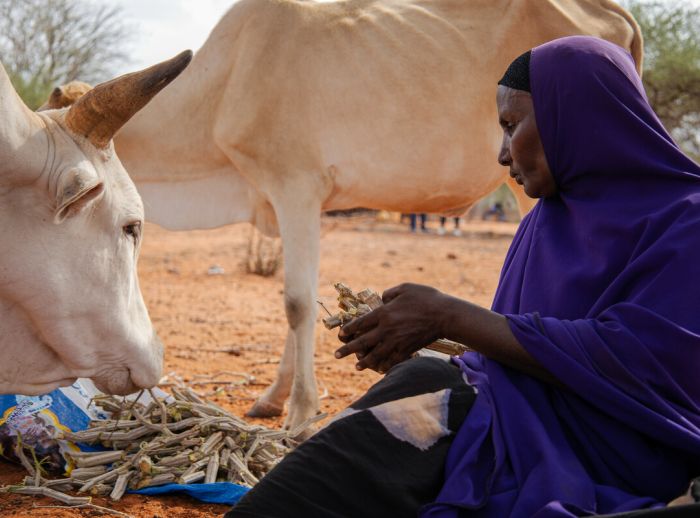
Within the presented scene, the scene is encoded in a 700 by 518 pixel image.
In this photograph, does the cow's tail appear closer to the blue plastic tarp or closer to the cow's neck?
the cow's neck

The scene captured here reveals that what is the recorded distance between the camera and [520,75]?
2.42m

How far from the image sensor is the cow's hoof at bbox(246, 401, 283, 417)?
16.1 feet

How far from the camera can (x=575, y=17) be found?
18.1ft

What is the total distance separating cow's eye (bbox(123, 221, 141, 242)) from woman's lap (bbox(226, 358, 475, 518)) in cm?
150

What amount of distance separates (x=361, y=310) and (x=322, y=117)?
2.91m

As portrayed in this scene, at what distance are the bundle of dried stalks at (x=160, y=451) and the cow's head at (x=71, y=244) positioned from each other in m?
0.31

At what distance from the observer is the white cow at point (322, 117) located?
4.96 m

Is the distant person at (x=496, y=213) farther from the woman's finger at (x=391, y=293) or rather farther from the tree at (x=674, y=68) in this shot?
the woman's finger at (x=391, y=293)

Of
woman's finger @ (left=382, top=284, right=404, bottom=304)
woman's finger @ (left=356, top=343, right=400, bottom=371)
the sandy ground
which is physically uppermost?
woman's finger @ (left=382, top=284, right=404, bottom=304)

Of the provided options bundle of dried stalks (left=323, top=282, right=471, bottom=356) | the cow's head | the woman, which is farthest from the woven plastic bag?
the woman

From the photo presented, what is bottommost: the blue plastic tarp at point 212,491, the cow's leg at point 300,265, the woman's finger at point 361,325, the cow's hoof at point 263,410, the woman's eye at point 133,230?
the cow's hoof at point 263,410

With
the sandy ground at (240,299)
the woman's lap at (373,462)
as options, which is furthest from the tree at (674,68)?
the woman's lap at (373,462)

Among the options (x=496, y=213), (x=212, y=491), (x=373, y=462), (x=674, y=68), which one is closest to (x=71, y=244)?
(x=212, y=491)

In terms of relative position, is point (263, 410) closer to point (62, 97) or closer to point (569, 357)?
point (62, 97)
